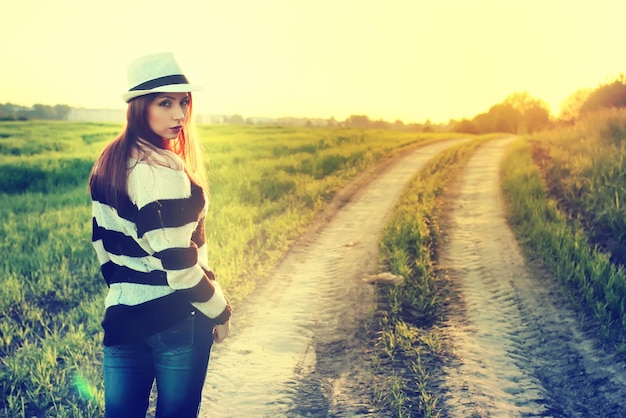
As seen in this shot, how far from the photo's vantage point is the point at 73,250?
723 cm

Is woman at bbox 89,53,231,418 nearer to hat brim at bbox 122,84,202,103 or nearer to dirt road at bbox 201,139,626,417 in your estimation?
hat brim at bbox 122,84,202,103

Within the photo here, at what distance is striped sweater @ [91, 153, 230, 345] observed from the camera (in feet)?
6.23

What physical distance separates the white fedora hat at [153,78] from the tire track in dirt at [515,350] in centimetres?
301

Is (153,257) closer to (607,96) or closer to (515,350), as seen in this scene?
(515,350)

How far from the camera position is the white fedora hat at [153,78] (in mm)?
2068

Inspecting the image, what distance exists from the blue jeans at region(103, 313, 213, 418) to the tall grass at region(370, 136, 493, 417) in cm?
214

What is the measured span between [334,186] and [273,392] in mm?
8857

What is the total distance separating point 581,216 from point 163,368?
7.92 meters

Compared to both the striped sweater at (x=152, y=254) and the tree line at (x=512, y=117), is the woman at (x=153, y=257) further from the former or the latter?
the tree line at (x=512, y=117)

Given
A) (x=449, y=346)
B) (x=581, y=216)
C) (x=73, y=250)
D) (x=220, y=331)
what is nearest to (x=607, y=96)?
(x=581, y=216)

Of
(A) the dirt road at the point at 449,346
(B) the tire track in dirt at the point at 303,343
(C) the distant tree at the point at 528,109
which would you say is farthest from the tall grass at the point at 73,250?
(C) the distant tree at the point at 528,109

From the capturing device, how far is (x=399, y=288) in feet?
19.6

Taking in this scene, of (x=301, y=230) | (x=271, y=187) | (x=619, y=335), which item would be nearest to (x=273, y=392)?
(x=619, y=335)

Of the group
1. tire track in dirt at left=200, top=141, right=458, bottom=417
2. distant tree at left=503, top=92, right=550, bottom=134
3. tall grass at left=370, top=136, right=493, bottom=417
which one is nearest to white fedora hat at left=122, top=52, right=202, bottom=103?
tire track in dirt at left=200, top=141, right=458, bottom=417
